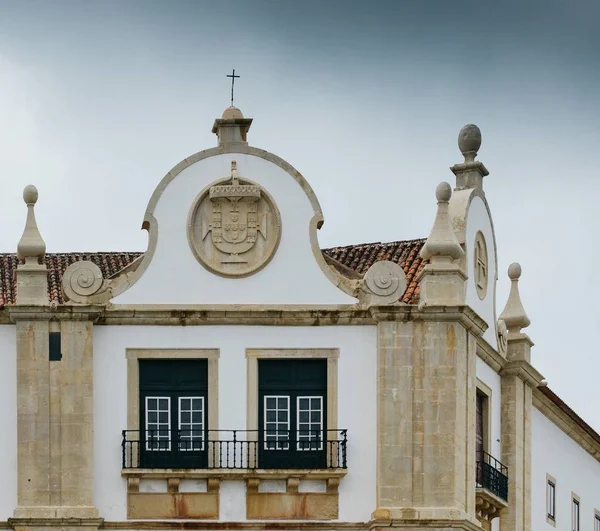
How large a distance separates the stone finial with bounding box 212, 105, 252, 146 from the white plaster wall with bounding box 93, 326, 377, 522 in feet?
12.5

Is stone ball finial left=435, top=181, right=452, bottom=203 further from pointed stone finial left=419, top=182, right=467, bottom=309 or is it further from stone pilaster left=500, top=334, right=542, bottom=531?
stone pilaster left=500, top=334, right=542, bottom=531

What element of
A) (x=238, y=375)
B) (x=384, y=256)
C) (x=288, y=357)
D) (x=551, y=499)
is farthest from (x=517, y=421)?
(x=238, y=375)

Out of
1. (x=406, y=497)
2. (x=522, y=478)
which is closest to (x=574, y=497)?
(x=522, y=478)

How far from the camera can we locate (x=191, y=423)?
52219mm

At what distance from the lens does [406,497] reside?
51.7 metres

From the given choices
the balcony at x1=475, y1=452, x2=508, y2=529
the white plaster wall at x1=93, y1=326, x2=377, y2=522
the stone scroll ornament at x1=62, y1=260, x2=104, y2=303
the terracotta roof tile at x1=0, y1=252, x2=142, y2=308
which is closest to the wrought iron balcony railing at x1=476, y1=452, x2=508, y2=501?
the balcony at x1=475, y1=452, x2=508, y2=529

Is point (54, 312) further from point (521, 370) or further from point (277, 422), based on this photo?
point (521, 370)

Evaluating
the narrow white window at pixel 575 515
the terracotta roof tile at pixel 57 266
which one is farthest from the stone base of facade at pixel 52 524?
the narrow white window at pixel 575 515

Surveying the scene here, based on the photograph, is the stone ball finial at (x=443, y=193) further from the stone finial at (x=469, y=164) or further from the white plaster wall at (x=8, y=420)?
the white plaster wall at (x=8, y=420)

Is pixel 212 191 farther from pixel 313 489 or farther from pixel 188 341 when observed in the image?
pixel 313 489

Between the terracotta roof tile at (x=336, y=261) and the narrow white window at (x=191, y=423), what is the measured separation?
3264 mm

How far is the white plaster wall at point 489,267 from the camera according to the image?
179 feet

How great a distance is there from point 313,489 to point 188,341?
12.7ft

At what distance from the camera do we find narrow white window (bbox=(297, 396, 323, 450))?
5206cm
